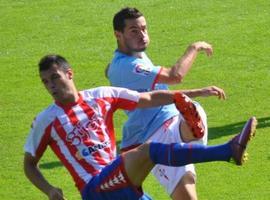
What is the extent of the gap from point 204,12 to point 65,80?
Answer: 9.80 m

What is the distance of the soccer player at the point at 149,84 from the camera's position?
32.1ft

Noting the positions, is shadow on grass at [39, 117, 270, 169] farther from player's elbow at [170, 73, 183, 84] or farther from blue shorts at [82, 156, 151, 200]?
blue shorts at [82, 156, 151, 200]

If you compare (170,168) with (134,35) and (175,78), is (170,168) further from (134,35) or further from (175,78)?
(134,35)

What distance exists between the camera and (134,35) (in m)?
10.0

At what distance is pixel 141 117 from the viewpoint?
33.0 feet

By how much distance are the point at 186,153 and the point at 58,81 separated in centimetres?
124

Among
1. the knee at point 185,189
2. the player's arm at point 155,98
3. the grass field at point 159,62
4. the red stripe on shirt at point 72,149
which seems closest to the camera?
the red stripe on shirt at point 72,149

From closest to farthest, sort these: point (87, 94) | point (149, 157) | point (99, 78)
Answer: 1. point (149, 157)
2. point (87, 94)
3. point (99, 78)

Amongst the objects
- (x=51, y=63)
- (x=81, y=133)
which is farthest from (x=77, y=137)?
(x=51, y=63)

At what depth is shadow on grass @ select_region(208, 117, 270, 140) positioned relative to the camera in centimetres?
1314

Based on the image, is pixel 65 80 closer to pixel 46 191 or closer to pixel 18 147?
pixel 46 191

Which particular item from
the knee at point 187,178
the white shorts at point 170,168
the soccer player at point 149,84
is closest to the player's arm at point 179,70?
the soccer player at point 149,84

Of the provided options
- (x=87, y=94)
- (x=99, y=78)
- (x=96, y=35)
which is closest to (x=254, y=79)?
(x=99, y=78)

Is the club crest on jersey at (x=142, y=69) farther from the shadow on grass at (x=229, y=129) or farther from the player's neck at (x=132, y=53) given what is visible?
the shadow on grass at (x=229, y=129)
